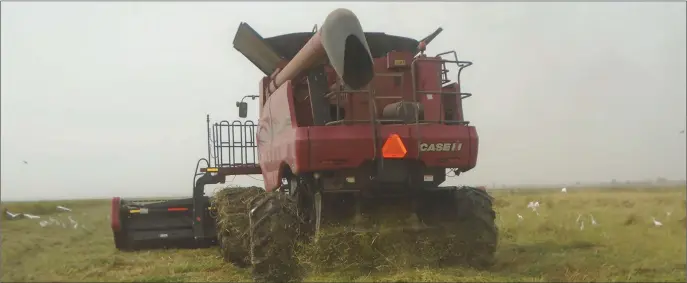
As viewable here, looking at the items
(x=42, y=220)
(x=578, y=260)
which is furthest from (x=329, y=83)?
(x=42, y=220)

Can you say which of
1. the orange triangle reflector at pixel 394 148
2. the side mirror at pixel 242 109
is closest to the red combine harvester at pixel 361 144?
the orange triangle reflector at pixel 394 148

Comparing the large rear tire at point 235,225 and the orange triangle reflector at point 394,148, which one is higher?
the orange triangle reflector at point 394,148

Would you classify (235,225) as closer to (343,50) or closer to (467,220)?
(467,220)

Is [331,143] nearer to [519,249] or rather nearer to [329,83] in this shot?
[329,83]

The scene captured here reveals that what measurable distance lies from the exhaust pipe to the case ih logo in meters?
1.02

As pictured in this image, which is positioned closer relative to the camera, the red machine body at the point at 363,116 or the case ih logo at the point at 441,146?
the red machine body at the point at 363,116

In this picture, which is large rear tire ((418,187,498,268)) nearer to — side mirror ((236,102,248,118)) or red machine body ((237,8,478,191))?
red machine body ((237,8,478,191))

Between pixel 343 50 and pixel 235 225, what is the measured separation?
422 cm

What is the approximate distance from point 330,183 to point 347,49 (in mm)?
1615

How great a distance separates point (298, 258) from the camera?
6.66 meters

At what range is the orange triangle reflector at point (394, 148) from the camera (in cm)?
649

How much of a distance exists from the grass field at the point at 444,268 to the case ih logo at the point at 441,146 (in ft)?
4.36

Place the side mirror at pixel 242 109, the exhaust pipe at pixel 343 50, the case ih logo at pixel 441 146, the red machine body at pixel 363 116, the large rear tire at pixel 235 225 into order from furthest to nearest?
the side mirror at pixel 242 109 < the large rear tire at pixel 235 225 < the case ih logo at pixel 441 146 < the red machine body at pixel 363 116 < the exhaust pipe at pixel 343 50

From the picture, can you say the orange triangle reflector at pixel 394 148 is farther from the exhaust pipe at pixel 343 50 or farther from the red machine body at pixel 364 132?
the exhaust pipe at pixel 343 50
